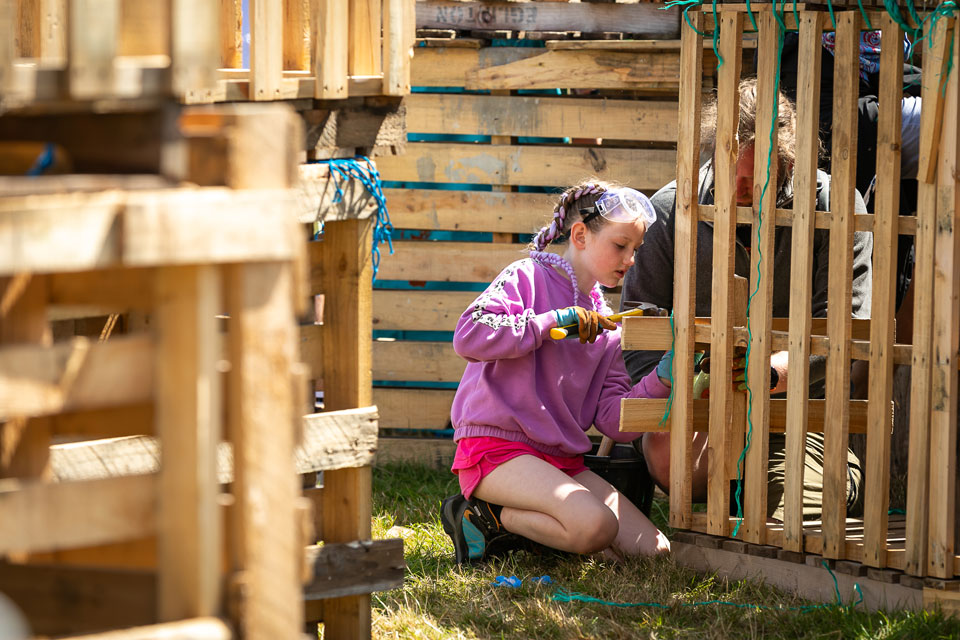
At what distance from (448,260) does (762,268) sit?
6.92 ft

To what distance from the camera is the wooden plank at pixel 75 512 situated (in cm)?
155

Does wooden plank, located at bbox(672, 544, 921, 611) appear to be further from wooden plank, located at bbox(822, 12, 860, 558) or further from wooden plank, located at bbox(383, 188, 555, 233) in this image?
wooden plank, located at bbox(383, 188, 555, 233)

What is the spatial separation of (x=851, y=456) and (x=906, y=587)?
3.01 ft

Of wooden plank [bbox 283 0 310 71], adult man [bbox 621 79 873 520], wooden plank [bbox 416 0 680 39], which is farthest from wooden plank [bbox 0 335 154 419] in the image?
wooden plank [bbox 416 0 680 39]

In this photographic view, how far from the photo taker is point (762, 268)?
11.9 feet

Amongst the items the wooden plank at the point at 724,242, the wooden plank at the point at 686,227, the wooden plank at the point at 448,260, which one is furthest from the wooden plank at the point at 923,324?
the wooden plank at the point at 448,260

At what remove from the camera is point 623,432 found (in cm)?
404

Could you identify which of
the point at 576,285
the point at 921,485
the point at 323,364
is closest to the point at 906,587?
the point at 921,485

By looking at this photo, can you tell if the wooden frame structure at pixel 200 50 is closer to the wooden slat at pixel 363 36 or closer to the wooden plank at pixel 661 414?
the wooden slat at pixel 363 36

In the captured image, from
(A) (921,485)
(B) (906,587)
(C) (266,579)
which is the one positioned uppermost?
(C) (266,579)

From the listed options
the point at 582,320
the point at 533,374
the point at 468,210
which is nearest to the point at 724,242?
the point at 582,320

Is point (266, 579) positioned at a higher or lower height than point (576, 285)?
lower

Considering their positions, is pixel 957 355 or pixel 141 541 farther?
pixel 957 355

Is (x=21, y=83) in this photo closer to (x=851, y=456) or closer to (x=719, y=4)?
(x=719, y=4)
